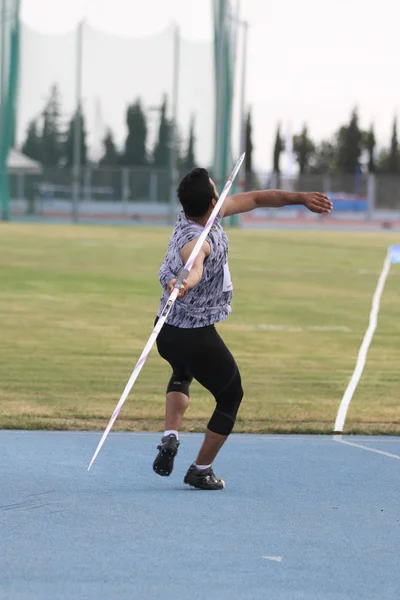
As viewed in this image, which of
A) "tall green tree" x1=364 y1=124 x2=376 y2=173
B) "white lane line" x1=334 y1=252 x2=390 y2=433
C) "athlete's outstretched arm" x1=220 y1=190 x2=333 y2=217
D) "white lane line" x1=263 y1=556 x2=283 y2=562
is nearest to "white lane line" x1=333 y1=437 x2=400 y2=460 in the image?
"white lane line" x1=334 y1=252 x2=390 y2=433

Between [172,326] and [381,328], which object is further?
→ [381,328]

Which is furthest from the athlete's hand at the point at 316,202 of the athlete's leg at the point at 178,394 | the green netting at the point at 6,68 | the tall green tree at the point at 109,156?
the tall green tree at the point at 109,156

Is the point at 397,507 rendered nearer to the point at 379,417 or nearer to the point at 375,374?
the point at 379,417

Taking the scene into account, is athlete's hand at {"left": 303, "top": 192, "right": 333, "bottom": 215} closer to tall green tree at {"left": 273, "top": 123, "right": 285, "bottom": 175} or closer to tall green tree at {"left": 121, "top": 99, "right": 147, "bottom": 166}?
tall green tree at {"left": 121, "top": 99, "right": 147, "bottom": 166}

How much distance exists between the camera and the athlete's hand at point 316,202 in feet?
24.2

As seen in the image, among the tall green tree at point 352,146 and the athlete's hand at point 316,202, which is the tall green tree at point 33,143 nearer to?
the tall green tree at point 352,146

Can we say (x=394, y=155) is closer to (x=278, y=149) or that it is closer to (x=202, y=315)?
(x=278, y=149)

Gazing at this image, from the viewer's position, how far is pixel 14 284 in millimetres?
Answer: 22688

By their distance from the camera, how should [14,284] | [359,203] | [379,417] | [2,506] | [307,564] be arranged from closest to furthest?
[307,564] < [2,506] < [379,417] < [14,284] < [359,203]

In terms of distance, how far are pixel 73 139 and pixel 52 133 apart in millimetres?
1257

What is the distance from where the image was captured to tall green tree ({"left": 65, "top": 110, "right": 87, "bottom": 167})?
6191 cm

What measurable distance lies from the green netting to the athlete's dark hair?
47.6 meters

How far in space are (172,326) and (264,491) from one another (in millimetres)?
1027

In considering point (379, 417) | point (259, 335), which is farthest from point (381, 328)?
point (379, 417)
